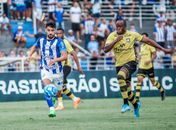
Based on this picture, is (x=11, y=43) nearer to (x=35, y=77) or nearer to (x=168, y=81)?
(x=35, y=77)

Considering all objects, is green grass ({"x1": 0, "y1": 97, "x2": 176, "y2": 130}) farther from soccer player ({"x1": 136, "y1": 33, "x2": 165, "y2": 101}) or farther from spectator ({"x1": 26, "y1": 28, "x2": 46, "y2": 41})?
spectator ({"x1": 26, "y1": 28, "x2": 46, "y2": 41})

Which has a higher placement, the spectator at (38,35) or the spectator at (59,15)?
the spectator at (59,15)

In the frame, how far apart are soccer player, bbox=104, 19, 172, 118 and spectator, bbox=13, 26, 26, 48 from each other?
1422cm

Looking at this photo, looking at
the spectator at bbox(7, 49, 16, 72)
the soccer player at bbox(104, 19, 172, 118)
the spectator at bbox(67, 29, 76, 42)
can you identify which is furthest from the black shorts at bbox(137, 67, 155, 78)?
the soccer player at bbox(104, 19, 172, 118)

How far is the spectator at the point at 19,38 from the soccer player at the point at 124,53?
46.7 ft

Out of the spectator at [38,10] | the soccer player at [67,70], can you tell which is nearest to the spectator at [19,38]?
the spectator at [38,10]

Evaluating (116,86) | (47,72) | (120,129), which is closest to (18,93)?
(116,86)

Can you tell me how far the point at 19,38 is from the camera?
33.8m

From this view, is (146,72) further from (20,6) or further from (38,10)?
(38,10)

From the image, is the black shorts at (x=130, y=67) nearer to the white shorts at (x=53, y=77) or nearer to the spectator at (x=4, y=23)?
the white shorts at (x=53, y=77)

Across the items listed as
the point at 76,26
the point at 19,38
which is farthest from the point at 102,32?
the point at 19,38

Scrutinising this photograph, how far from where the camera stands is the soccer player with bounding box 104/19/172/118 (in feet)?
62.8

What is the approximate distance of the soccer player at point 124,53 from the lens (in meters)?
19.1

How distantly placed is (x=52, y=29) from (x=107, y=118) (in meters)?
2.47
